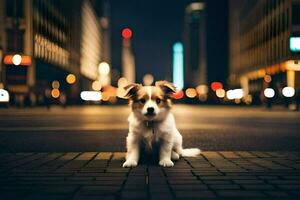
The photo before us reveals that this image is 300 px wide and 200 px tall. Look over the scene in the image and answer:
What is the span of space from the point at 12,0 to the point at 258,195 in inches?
2399

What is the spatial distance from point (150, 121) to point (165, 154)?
0.56m

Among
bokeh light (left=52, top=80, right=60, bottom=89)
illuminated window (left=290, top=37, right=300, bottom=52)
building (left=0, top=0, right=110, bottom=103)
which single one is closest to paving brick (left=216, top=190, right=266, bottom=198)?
building (left=0, top=0, right=110, bottom=103)

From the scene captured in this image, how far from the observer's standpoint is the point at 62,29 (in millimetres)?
85188

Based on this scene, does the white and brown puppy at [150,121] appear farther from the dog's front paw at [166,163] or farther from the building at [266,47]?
the building at [266,47]

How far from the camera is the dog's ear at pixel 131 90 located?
643 cm

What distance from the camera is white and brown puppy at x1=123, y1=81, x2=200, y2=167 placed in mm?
6344

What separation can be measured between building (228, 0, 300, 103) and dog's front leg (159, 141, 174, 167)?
40.1 m

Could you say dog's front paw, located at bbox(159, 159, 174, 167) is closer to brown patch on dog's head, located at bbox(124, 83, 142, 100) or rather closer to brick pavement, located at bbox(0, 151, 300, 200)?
brick pavement, located at bbox(0, 151, 300, 200)

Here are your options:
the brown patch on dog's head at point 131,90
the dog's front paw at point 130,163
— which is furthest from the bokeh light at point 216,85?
the brown patch on dog's head at point 131,90

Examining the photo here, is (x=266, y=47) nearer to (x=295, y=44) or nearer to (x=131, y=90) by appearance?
(x=295, y=44)

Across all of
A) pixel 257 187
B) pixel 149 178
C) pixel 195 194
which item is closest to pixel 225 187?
pixel 257 187

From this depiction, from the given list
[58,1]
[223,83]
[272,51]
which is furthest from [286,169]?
[223,83]

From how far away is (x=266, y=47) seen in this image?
7312 centimetres

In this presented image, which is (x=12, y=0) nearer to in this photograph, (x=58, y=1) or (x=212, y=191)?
(x=58, y=1)
